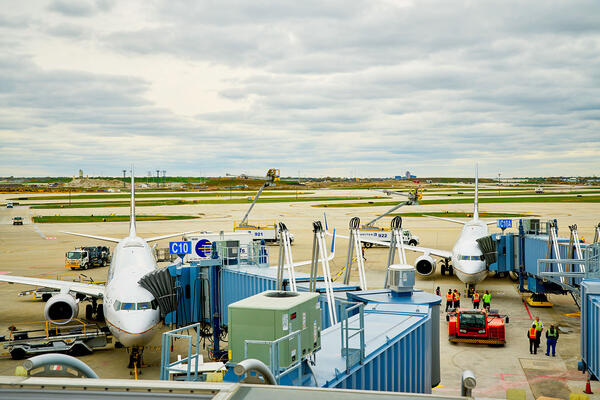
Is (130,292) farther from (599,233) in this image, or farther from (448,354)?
(599,233)

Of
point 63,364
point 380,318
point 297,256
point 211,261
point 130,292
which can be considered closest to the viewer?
point 63,364

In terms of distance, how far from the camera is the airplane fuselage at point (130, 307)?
2548 cm

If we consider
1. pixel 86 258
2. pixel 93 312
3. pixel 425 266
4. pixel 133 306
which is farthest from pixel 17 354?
pixel 425 266

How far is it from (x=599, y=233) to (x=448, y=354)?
11880 millimetres

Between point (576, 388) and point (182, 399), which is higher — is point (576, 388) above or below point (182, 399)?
below

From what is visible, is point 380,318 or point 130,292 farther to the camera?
point 130,292

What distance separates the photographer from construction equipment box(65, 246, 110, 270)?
56.8 metres

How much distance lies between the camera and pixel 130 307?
85.4 feet

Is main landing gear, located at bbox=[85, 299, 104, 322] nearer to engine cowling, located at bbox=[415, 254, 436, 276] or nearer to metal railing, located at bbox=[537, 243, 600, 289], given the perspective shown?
engine cowling, located at bbox=[415, 254, 436, 276]

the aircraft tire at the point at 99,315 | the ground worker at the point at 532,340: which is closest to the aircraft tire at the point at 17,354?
the aircraft tire at the point at 99,315

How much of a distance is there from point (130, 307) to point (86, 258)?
3535 cm

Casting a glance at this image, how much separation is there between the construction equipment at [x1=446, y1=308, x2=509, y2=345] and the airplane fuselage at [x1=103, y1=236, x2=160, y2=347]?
16481 millimetres

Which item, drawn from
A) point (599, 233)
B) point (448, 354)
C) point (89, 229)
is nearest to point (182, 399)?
point (448, 354)

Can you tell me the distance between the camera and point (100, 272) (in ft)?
186
